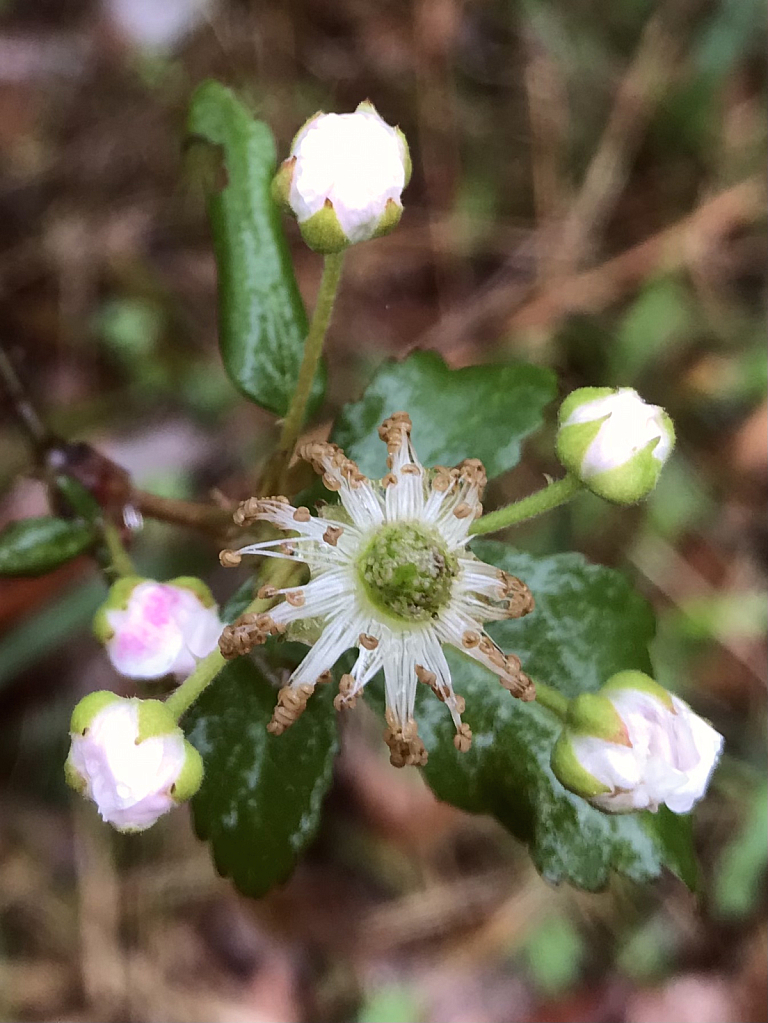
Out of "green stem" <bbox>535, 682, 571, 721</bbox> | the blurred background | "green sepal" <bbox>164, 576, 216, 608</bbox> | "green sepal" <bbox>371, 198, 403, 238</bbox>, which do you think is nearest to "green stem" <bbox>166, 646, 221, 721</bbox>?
"green sepal" <bbox>164, 576, 216, 608</bbox>

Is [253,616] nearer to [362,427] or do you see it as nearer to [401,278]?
[362,427]

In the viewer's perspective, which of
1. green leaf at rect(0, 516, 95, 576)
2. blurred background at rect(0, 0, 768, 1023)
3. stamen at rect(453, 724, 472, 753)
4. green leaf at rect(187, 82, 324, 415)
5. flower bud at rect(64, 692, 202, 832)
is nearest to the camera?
flower bud at rect(64, 692, 202, 832)

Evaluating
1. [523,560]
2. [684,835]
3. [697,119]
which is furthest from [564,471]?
[697,119]

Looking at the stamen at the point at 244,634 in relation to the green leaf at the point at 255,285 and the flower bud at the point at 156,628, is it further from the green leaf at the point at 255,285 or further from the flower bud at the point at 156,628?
the green leaf at the point at 255,285

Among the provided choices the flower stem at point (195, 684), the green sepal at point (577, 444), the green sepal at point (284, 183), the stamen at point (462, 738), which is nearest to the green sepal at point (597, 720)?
the stamen at point (462, 738)

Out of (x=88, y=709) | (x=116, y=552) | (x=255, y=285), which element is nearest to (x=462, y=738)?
(x=88, y=709)

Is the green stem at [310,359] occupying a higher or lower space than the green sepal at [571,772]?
higher

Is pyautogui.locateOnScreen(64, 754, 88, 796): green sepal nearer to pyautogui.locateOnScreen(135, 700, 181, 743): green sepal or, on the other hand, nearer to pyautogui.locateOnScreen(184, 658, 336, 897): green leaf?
pyautogui.locateOnScreen(135, 700, 181, 743): green sepal
